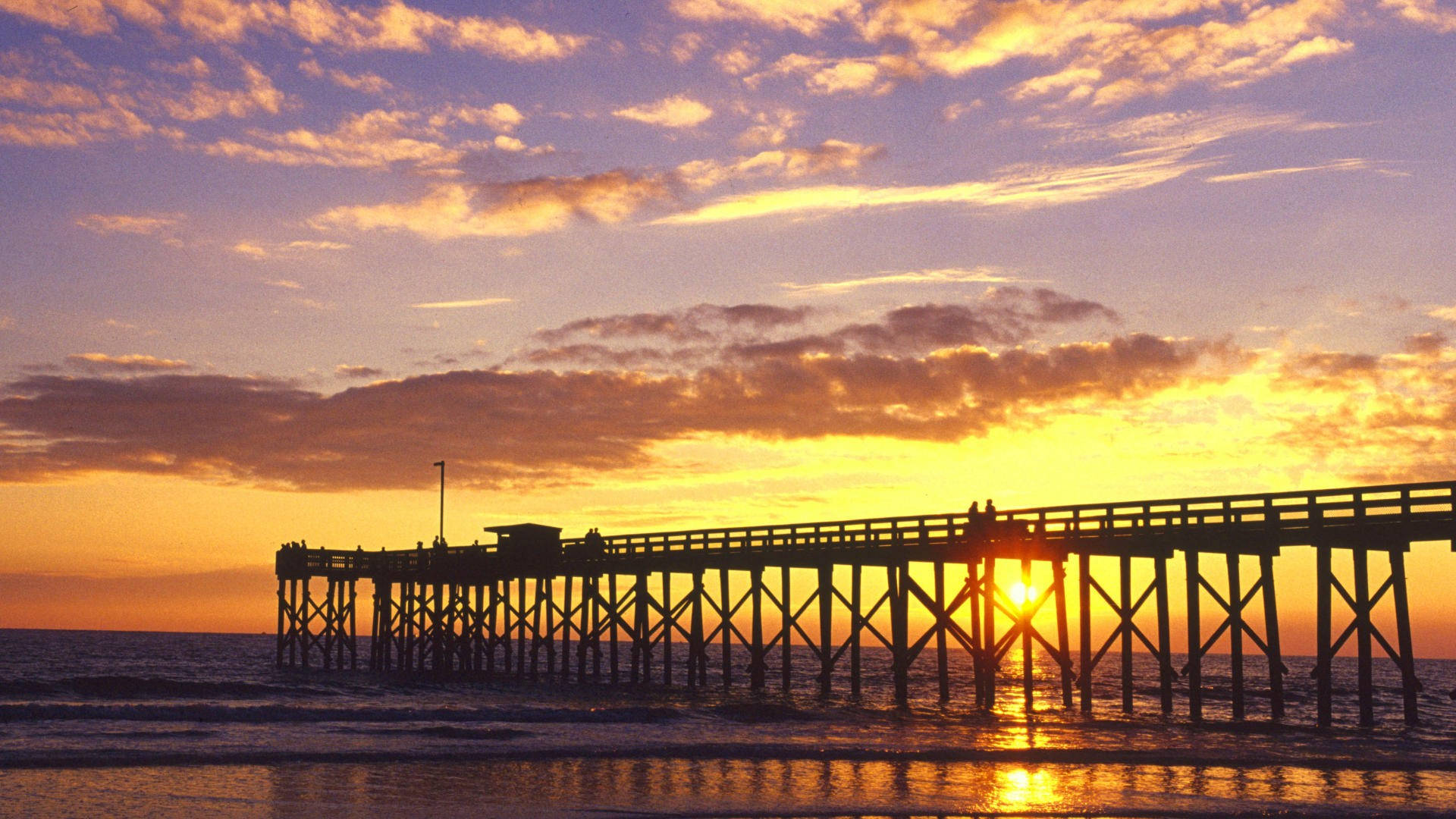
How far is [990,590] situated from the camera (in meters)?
33.9

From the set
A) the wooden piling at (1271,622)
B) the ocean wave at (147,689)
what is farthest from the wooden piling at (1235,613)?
the ocean wave at (147,689)

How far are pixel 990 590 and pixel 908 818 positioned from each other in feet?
56.4

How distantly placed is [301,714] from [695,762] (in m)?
13.1

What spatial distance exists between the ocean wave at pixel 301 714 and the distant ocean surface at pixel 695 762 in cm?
9

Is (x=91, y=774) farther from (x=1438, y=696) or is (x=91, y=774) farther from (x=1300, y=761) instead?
(x=1438, y=696)

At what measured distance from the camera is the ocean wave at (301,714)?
3183cm

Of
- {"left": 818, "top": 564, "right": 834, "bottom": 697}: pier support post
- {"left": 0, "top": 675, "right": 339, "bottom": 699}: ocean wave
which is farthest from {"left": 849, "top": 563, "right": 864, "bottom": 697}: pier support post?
{"left": 0, "top": 675, "right": 339, "bottom": 699}: ocean wave

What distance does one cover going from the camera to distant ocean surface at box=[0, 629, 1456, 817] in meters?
18.4

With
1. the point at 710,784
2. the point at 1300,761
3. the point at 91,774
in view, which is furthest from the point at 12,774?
the point at 1300,761

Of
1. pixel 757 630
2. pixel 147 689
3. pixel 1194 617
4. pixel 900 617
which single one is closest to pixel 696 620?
pixel 757 630

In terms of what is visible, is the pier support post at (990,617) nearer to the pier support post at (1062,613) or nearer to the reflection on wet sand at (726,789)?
the pier support post at (1062,613)

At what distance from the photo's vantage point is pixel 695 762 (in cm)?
Answer: 2381

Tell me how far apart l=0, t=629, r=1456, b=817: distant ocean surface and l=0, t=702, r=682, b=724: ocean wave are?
9 cm

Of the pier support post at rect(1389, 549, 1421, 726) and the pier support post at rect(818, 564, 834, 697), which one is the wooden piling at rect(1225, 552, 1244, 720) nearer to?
the pier support post at rect(1389, 549, 1421, 726)
